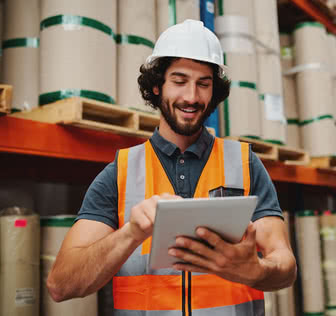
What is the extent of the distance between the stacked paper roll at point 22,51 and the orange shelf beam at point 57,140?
512 mm

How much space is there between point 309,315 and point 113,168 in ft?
9.89

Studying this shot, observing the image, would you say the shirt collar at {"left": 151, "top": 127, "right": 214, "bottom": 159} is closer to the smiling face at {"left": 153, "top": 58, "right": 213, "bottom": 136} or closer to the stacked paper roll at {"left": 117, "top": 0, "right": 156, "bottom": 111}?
the smiling face at {"left": 153, "top": 58, "right": 213, "bottom": 136}

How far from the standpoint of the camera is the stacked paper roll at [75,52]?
216 centimetres

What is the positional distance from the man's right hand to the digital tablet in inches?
2.7

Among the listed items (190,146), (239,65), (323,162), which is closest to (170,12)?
(239,65)

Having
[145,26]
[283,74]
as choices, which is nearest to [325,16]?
[283,74]

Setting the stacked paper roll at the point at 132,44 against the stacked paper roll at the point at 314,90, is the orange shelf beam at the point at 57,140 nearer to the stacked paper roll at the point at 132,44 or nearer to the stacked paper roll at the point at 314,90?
the stacked paper roll at the point at 132,44

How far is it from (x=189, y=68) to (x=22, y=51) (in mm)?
1317

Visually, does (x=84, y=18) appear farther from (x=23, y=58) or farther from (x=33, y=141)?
(x=33, y=141)

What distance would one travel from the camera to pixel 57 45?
7.20ft

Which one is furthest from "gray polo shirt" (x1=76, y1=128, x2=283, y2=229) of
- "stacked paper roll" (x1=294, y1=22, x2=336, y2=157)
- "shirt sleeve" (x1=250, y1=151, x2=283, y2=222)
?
"stacked paper roll" (x1=294, y1=22, x2=336, y2=157)

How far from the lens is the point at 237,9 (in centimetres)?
346

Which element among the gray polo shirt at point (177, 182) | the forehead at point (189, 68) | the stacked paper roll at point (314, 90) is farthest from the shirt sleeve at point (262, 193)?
the stacked paper roll at point (314, 90)

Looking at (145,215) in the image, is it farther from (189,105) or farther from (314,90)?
(314,90)
